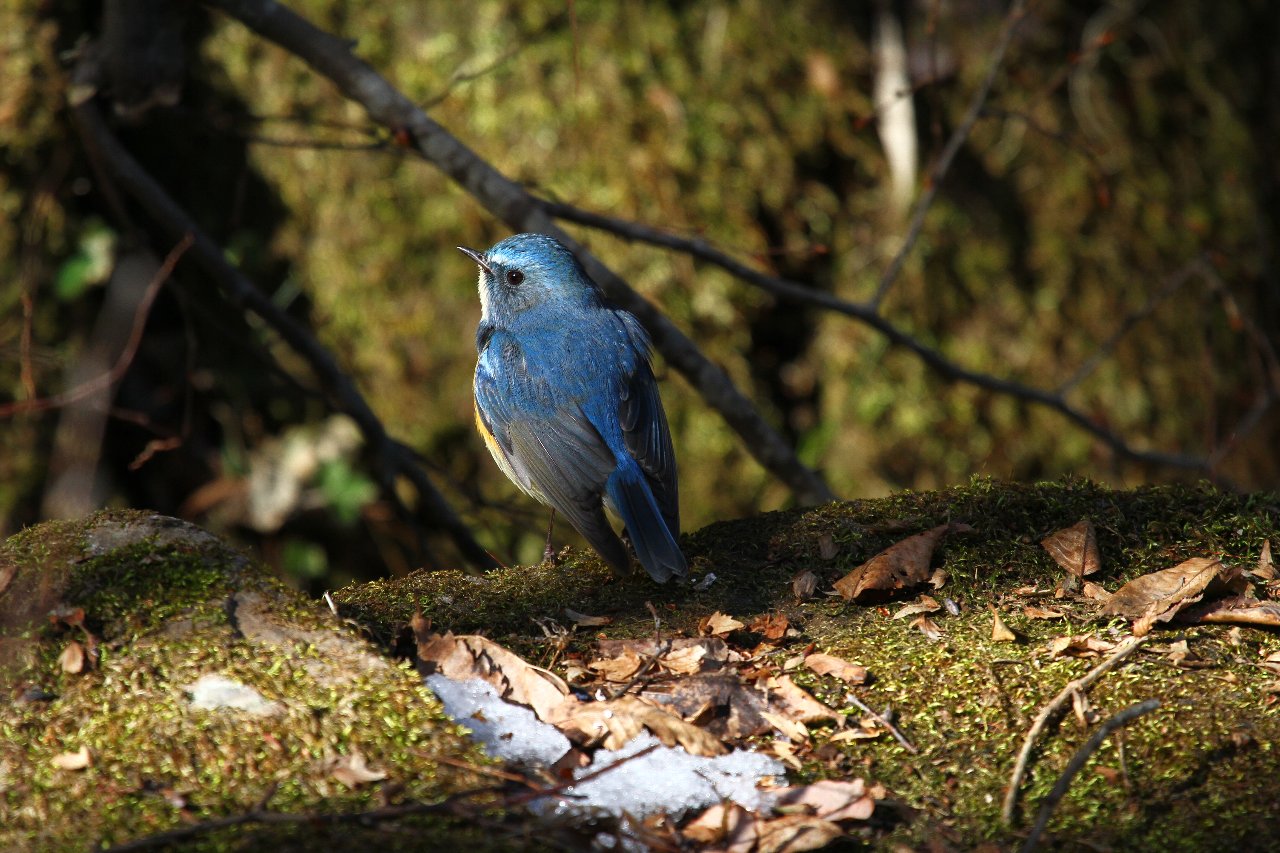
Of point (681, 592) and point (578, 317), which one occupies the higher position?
point (578, 317)

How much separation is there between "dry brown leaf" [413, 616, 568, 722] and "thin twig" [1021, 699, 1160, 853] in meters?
1.00

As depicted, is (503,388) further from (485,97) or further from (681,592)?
(485,97)

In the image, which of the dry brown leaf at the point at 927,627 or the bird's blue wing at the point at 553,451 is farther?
the bird's blue wing at the point at 553,451

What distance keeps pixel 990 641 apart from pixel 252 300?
3.37m

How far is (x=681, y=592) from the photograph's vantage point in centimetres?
320

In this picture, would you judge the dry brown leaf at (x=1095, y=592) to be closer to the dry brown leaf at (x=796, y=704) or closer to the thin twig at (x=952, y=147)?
the dry brown leaf at (x=796, y=704)

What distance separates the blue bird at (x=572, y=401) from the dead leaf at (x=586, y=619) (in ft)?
0.91

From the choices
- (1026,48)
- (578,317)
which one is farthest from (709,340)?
(1026,48)

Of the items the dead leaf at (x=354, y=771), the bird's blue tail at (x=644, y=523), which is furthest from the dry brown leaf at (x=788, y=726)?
the dead leaf at (x=354, y=771)

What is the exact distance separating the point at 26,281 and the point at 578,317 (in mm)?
2945

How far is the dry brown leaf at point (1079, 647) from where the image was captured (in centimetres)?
265

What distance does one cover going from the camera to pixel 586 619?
9.85 ft

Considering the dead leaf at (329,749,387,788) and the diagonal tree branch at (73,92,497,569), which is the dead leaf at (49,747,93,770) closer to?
the dead leaf at (329,749,387,788)

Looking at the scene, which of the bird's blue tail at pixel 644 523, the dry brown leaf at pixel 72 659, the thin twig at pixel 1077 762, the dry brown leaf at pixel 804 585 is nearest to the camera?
the thin twig at pixel 1077 762
